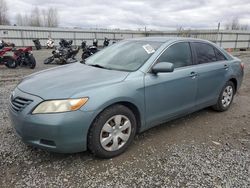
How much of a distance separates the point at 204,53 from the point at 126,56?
1543 mm

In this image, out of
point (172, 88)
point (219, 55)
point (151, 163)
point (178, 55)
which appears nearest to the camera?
point (151, 163)

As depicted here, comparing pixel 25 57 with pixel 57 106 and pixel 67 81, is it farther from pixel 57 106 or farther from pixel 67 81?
pixel 57 106

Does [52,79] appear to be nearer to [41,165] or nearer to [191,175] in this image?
[41,165]

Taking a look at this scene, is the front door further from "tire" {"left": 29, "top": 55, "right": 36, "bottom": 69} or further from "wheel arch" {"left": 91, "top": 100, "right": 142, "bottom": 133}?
"tire" {"left": 29, "top": 55, "right": 36, "bottom": 69}

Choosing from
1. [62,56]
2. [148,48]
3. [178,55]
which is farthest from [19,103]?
[62,56]

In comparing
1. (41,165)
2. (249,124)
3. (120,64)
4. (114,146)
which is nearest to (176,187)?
(114,146)

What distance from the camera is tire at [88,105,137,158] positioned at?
8.40 feet

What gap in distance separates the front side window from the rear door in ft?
0.59

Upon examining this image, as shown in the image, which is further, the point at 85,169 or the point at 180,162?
the point at 180,162

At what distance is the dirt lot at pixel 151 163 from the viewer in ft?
7.79

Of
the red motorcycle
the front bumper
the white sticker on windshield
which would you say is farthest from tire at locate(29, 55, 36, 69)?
the front bumper

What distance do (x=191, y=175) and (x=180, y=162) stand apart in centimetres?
27

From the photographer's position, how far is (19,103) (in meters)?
2.55

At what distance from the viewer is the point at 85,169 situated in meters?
2.56
